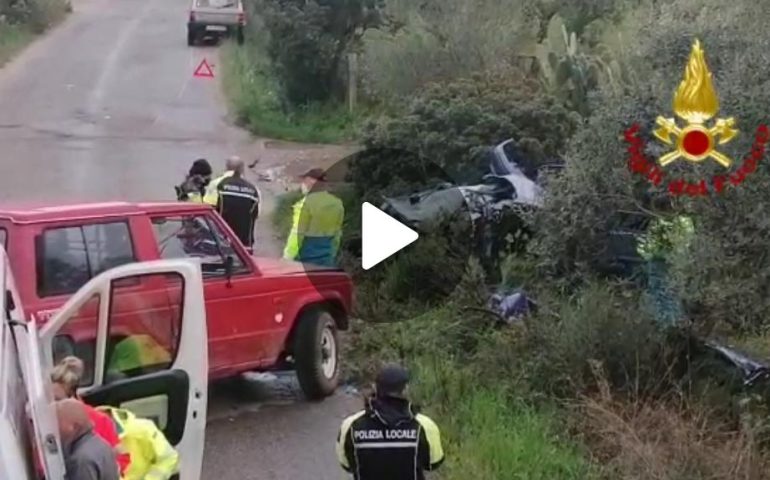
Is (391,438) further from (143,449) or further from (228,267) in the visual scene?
(228,267)

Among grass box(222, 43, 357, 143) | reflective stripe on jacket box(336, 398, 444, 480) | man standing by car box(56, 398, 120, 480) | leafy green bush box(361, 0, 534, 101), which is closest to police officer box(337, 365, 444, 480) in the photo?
reflective stripe on jacket box(336, 398, 444, 480)

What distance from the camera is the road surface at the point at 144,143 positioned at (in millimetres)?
9508

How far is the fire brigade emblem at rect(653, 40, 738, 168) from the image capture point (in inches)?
322

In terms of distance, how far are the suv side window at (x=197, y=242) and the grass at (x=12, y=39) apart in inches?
1094

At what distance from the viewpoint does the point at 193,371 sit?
6387 millimetres

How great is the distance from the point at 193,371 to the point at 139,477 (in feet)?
2.68

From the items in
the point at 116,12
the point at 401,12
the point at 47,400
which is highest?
the point at 47,400

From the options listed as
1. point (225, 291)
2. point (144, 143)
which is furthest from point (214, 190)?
point (144, 143)

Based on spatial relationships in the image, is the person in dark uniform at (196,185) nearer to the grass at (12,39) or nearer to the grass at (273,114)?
the grass at (273,114)

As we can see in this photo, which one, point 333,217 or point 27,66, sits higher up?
point 333,217

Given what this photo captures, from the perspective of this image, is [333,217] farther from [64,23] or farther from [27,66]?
[64,23]

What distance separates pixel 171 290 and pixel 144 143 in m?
18.9

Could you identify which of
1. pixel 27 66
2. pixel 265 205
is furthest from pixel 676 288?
pixel 27 66

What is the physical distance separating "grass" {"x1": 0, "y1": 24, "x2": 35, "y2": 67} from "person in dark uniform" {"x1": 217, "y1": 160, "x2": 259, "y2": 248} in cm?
2491
